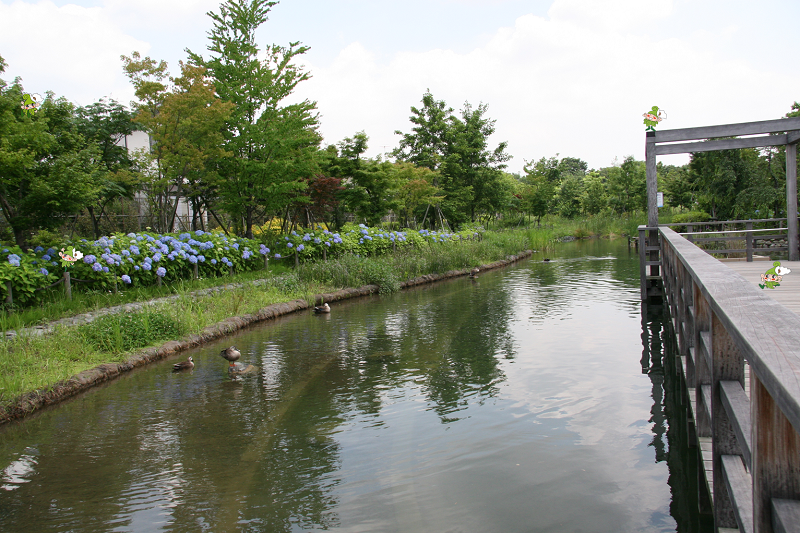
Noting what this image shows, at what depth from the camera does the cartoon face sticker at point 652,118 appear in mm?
10797

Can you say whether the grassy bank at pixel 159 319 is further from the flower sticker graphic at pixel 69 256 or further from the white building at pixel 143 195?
the white building at pixel 143 195

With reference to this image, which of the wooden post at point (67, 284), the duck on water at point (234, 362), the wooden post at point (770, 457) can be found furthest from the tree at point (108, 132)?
the wooden post at point (770, 457)

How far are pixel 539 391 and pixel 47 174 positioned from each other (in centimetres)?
938

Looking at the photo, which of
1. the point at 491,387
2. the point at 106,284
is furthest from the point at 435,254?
the point at 491,387

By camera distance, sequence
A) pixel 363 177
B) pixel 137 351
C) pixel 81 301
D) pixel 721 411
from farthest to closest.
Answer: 1. pixel 363 177
2. pixel 81 301
3. pixel 137 351
4. pixel 721 411

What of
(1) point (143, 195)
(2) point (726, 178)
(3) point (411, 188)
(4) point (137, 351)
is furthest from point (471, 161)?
(4) point (137, 351)

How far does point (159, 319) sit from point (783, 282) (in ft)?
29.5

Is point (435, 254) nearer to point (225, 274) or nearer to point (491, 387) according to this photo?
point (225, 274)

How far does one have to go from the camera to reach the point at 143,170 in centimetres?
1512

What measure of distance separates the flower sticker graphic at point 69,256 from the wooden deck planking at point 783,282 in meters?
9.05

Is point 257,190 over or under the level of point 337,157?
under

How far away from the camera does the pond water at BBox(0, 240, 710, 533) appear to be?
3924 mm

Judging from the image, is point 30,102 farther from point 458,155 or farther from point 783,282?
point 458,155

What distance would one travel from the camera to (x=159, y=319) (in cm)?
877
